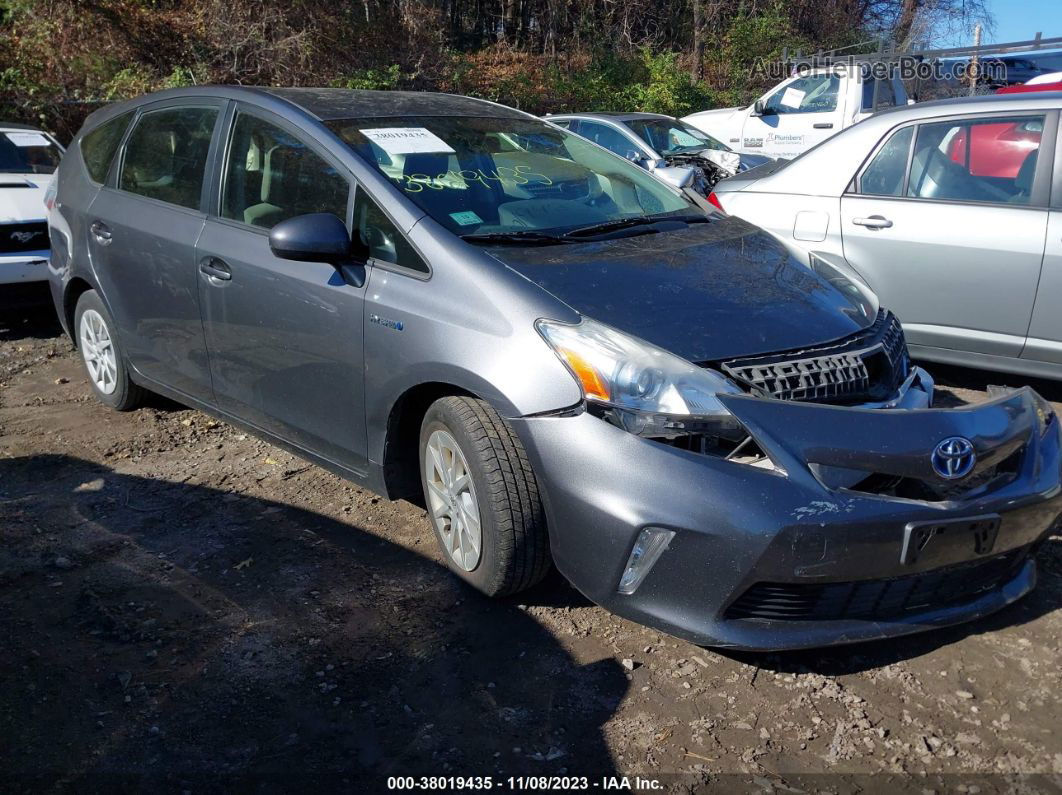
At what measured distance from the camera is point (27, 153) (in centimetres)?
830

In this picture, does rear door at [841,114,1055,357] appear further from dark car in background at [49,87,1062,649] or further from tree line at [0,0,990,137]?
tree line at [0,0,990,137]

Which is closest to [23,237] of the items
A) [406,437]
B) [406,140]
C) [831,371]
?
[406,140]

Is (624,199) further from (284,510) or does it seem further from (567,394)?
(284,510)

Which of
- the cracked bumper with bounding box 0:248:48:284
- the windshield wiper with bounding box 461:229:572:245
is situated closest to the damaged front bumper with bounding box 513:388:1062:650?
the windshield wiper with bounding box 461:229:572:245

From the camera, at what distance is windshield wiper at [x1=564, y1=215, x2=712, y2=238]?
3830mm

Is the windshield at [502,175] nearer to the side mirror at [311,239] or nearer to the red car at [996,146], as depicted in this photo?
the side mirror at [311,239]

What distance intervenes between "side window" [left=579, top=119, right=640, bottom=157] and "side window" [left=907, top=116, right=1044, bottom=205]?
255 inches

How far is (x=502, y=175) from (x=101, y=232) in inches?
87.0

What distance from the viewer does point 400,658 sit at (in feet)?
10.4

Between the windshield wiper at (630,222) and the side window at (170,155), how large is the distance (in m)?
1.76

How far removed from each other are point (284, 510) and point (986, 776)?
282 cm

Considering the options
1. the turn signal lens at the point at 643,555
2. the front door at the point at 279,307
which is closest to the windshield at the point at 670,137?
the front door at the point at 279,307

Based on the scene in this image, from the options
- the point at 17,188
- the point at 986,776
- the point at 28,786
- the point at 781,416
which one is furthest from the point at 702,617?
the point at 17,188

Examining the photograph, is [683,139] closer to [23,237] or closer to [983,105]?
[983,105]
